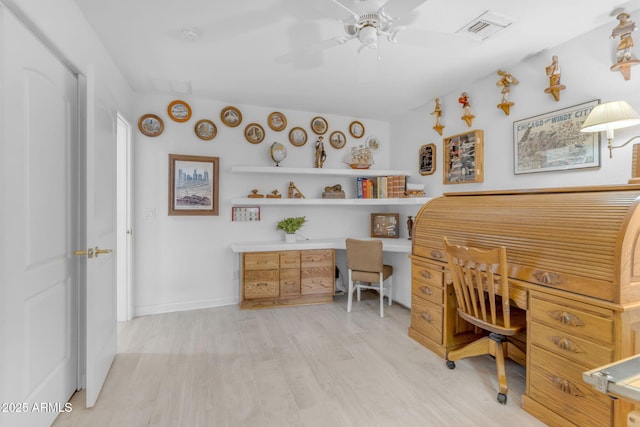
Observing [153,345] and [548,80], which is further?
[153,345]

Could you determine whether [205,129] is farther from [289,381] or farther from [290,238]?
[289,381]

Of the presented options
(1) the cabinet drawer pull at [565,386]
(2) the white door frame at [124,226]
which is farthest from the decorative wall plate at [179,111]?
(1) the cabinet drawer pull at [565,386]

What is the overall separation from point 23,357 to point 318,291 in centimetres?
280

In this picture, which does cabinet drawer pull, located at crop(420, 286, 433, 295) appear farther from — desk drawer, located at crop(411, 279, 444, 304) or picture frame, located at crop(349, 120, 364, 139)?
picture frame, located at crop(349, 120, 364, 139)

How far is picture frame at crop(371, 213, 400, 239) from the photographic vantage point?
4.20m

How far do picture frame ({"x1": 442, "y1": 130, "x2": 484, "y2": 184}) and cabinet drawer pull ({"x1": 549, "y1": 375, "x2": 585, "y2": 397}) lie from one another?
1764mm

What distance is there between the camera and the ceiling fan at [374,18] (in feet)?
5.64

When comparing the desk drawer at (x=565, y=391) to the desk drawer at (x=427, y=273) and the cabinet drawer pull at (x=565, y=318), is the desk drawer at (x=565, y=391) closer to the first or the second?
the cabinet drawer pull at (x=565, y=318)

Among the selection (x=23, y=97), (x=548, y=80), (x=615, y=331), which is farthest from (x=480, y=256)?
(x=23, y=97)

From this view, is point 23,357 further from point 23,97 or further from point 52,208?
point 23,97

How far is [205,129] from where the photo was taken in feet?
12.1

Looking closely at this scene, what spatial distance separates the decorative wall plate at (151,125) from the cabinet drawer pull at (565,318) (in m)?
3.89

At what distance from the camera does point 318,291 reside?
387 centimetres

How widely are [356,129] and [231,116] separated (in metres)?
1.69
